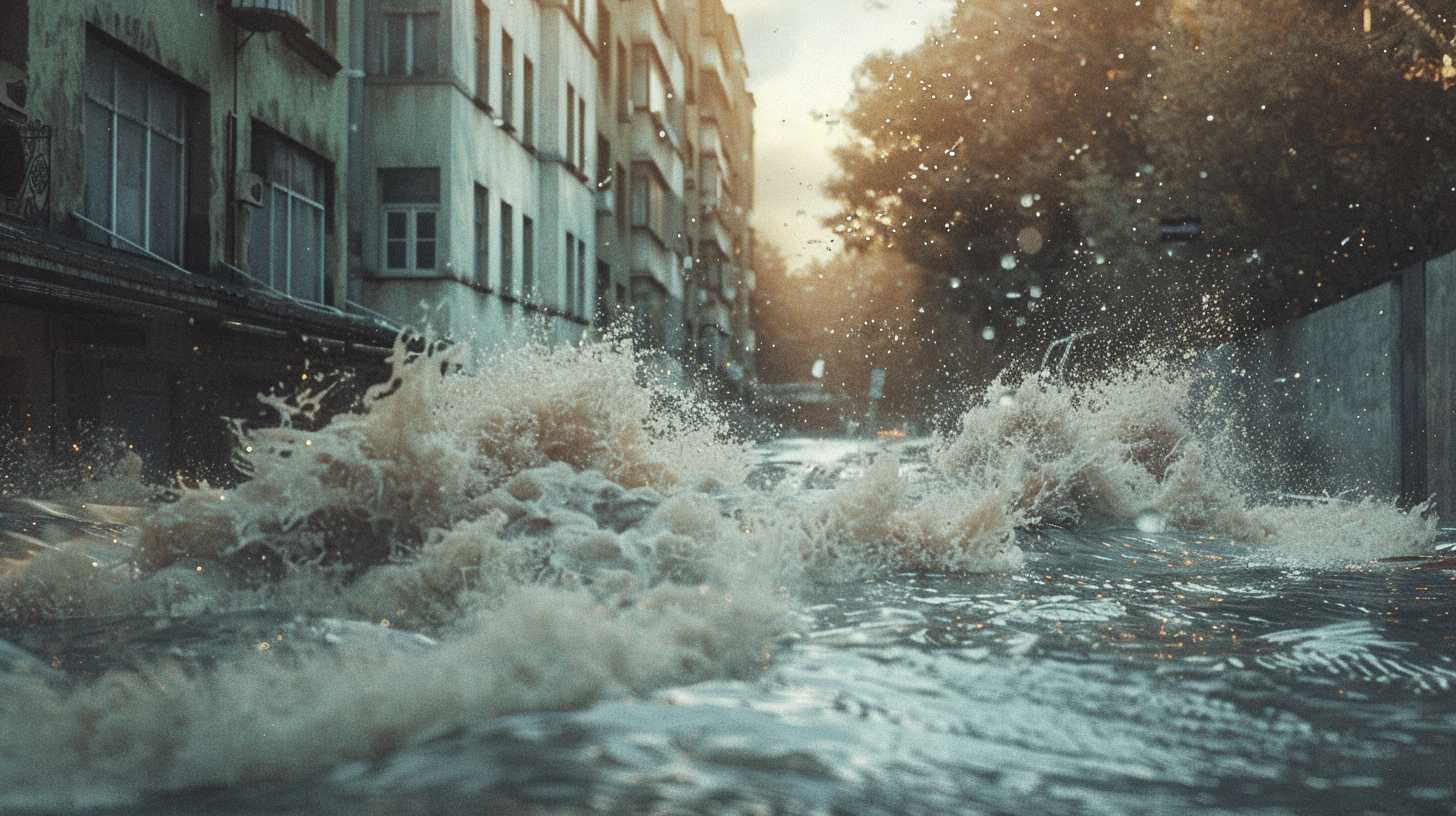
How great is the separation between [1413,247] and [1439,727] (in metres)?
14.0

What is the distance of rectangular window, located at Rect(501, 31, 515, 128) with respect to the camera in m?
24.9

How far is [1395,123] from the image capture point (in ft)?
57.3

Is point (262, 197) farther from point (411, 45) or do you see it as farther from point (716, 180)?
point (716, 180)

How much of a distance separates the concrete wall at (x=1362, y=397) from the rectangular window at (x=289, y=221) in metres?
11.0

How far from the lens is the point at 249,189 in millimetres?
16188

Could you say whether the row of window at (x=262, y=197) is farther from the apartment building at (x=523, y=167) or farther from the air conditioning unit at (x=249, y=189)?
the air conditioning unit at (x=249, y=189)

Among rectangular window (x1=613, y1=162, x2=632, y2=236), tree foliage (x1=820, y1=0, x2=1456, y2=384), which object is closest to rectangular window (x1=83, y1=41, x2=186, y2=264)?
tree foliage (x1=820, y1=0, x2=1456, y2=384)

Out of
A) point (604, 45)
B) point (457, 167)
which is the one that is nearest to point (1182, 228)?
point (457, 167)

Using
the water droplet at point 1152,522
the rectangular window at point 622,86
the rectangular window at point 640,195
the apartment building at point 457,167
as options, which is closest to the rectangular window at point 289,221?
the apartment building at point 457,167

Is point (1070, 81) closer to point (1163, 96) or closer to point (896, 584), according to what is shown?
point (1163, 96)

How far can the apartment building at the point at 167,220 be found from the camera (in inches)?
474

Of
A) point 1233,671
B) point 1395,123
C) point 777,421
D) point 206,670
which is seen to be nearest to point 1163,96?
point 1395,123

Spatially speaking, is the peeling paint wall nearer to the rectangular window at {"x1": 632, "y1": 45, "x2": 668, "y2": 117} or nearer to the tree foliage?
the tree foliage

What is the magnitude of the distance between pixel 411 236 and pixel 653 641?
17.3m
